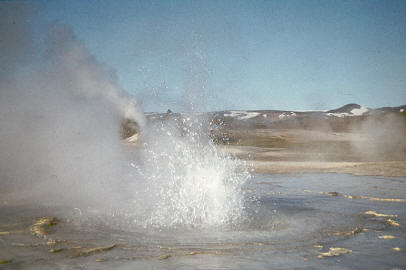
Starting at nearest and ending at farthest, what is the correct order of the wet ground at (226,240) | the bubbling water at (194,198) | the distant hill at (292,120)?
the wet ground at (226,240)
the bubbling water at (194,198)
the distant hill at (292,120)

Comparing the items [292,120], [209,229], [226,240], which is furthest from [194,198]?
[292,120]

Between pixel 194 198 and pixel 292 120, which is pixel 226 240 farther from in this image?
pixel 292 120

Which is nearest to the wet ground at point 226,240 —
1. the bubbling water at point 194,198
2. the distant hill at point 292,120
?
the bubbling water at point 194,198

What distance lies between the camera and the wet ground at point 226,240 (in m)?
2.89

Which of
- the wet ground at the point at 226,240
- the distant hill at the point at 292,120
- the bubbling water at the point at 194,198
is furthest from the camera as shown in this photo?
the distant hill at the point at 292,120

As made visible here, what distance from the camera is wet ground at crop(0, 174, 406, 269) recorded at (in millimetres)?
2889

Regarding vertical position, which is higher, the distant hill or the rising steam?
the distant hill

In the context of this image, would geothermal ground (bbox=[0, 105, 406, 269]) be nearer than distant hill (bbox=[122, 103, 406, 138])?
Yes

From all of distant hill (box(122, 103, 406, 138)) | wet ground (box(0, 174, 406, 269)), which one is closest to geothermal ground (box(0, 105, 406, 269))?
wet ground (box(0, 174, 406, 269))

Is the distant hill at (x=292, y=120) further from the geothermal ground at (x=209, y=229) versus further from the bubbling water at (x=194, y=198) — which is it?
the geothermal ground at (x=209, y=229)

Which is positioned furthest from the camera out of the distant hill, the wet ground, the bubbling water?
the distant hill

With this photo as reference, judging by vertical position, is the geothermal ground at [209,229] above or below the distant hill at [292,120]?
below

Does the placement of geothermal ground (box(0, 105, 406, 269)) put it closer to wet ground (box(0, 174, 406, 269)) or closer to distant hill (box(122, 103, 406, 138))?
wet ground (box(0, 174, 406, 269))

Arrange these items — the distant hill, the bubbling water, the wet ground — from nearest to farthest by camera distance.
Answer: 1. the wet ground
2. the bubbling water
3. the distant hill
